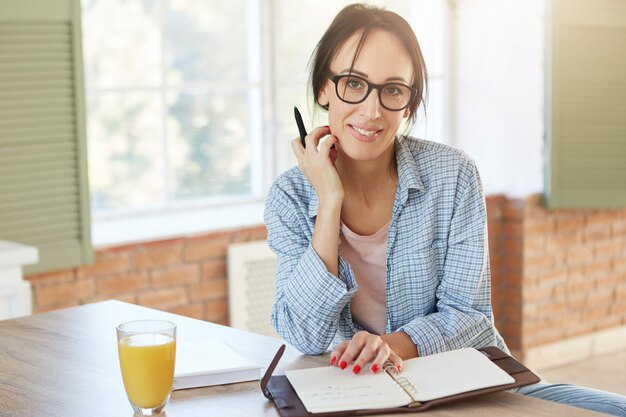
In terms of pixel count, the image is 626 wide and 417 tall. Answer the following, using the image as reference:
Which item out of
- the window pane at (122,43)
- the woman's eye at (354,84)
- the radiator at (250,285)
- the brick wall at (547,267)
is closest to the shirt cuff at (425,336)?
the woman's eye at (354,84)

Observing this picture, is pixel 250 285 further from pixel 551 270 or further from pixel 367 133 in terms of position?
pixel 367 133

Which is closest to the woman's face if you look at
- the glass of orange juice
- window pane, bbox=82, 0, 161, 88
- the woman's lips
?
the woman's lips

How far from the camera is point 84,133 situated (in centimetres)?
306

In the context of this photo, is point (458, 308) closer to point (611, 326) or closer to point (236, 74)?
point (236, 74)

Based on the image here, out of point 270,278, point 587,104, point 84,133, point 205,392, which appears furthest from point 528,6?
point 205,392

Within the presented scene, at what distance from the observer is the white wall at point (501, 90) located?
4.29 m

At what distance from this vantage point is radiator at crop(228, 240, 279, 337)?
12.0 ft

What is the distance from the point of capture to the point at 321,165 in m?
2.00

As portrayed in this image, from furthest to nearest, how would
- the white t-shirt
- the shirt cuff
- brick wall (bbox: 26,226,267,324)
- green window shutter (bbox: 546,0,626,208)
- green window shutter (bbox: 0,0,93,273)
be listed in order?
1. green window shutter (bbox: 546,0,626,208)
2. brick wall (bbox: 26,226,267,324)
3. green window shutter (bbox: 0,0,93,273)
4. the white t-shirt
5. the shirt cuff

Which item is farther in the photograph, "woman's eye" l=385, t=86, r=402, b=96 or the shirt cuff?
"woman's eye" l=385, t=86, r=402, b=96

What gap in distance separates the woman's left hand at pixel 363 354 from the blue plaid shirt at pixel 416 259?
28 centimetres

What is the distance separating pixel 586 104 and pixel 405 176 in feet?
8.12

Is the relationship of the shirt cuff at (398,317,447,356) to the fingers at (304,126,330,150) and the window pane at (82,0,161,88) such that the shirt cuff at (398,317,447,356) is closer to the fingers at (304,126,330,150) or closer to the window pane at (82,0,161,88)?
the fingers at (304,126,330,150)

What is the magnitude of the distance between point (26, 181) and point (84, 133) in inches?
9.3
